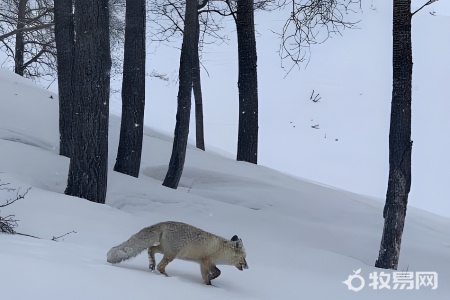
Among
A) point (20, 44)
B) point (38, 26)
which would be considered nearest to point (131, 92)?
point (38, 26)

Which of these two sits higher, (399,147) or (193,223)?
(399,147)

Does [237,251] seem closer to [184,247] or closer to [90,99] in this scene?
[184,247]

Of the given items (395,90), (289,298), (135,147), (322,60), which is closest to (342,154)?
(322,60)

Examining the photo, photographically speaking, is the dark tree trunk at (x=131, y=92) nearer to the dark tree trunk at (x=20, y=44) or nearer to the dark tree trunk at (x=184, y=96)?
the dark tree trunk at (x=184, y=96)

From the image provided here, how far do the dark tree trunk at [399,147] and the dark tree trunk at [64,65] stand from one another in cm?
534

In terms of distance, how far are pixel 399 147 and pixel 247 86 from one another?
6.78m

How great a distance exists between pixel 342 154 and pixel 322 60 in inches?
555

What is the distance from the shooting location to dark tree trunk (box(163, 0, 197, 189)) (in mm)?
10727

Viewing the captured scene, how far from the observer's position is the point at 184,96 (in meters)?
10.8

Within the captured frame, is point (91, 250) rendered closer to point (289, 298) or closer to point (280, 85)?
point (289, 298)

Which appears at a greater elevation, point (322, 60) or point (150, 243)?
A: point (322, 60)

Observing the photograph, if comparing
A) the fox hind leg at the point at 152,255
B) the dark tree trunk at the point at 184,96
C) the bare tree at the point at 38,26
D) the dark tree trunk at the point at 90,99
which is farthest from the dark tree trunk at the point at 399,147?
the bare tree at the point at 38,26

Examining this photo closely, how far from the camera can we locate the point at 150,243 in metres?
5.18

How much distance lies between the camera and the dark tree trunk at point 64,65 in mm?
10500
